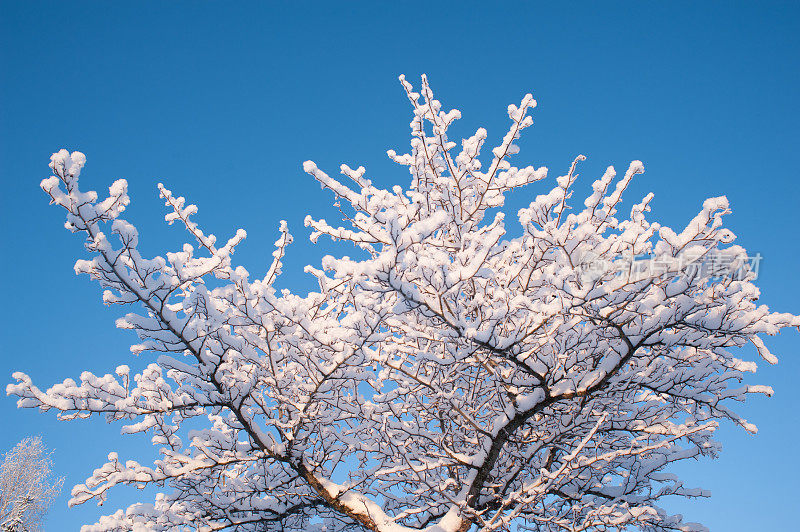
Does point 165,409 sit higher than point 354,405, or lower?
lower

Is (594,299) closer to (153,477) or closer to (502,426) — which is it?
(502,426)

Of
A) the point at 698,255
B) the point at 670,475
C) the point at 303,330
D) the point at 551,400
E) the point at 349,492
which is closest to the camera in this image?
the point at 698,255

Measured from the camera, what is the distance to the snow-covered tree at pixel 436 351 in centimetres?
297

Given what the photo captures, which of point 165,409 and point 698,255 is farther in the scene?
point 165,409

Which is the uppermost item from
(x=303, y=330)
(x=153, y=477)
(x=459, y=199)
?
(x=459, y=199)

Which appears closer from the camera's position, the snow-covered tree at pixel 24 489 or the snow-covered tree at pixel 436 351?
the snow-covered tree at pixel 436 351

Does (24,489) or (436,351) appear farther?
(24,489)

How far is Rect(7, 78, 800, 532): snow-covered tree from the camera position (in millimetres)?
2967

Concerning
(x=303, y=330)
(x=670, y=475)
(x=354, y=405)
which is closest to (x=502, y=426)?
(x=354, y=405)

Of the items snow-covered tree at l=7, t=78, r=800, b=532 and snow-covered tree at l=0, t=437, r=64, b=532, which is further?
snow-covered tree at l=0, t=437, r=64, b=532

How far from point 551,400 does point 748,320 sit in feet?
5.05

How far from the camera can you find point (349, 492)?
4.30 m

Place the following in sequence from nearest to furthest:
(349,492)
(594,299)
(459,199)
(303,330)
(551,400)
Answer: (594,299) < (303,330) < (551,400) < (349,492) < (459,199)

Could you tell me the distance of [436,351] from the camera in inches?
177
